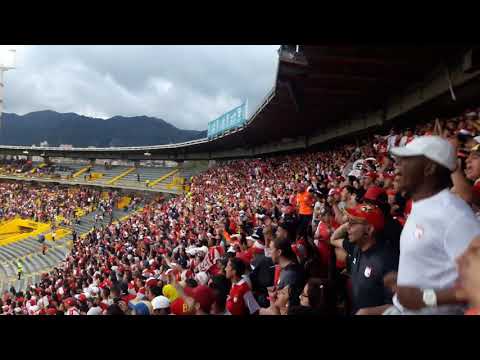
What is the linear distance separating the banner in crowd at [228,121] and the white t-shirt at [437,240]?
17646mm

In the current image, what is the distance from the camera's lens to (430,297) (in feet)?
4.62

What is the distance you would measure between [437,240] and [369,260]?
847 mm

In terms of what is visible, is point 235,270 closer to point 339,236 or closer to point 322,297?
point 339,236

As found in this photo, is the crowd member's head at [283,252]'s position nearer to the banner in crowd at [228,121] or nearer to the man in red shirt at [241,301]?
the man in red shirt at [241,301]

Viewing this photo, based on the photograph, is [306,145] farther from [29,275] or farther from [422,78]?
[29,275]

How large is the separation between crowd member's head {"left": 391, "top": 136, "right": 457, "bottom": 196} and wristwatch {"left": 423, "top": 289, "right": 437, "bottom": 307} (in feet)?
1.31

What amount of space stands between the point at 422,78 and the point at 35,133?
200180 mm

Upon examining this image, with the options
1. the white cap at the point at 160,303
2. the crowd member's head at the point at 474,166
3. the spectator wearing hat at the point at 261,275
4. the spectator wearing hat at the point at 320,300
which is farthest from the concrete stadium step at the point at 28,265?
the crowd member's head at the point at 474,166

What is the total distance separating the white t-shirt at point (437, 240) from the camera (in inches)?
51.6

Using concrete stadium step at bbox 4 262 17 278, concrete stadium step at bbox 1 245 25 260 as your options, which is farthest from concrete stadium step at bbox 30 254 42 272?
concrete stadium step at bbox 1 245 25 260

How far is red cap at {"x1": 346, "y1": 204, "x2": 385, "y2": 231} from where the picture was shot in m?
2.23

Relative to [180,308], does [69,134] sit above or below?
above

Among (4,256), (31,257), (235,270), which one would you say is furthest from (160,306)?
(4,256)
